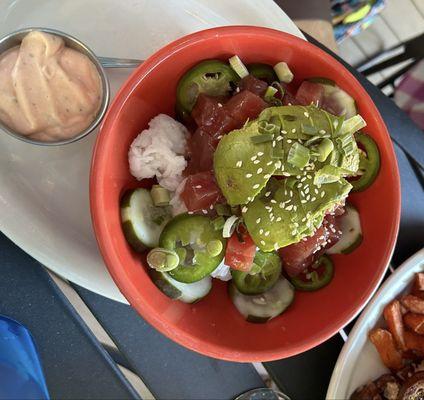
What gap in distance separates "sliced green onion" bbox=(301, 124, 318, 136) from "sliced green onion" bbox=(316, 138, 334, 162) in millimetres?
22

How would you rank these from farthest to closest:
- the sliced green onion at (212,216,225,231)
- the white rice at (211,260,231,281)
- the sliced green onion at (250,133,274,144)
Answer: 1. the white rice at (211,260,231,281)
2. the sliced green onion at (212,216,225,231)
3. the sliced green onion at (250,133,274,144)

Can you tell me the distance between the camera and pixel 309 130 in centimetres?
109

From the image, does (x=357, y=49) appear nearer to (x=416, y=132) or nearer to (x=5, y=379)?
(x=416, y=132)

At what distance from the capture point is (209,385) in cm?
147

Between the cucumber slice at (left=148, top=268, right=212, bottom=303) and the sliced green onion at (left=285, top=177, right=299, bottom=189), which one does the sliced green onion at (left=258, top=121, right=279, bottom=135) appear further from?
the cucumber slice at (left=148, top=268, right=212, bottom=303)

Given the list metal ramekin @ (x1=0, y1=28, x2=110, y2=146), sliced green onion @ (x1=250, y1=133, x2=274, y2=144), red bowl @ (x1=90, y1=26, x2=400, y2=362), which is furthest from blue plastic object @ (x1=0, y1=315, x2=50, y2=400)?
sliced green onion @ (x1=250, y1=133, x2=274, y2=144)

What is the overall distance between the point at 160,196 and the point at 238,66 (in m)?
0.30

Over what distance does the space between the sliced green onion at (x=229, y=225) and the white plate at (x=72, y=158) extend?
0.29 m

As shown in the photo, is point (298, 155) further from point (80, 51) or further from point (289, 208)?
point (80, 51)

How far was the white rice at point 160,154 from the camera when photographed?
121cm

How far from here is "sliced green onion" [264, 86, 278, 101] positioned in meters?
1.20

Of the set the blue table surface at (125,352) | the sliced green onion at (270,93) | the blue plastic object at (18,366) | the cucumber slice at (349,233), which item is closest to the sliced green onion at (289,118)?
the sliced green onion at (270,93)

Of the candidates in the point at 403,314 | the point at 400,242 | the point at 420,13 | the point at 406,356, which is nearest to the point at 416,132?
the point at 400,242

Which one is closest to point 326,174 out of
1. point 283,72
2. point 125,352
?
point 283,72
